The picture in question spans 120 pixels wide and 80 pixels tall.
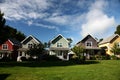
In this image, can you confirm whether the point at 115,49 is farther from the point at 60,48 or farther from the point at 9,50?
the point at 9,50

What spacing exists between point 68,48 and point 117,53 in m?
14.9

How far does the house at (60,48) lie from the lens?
67.8 metres

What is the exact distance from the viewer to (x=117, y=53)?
64.9m

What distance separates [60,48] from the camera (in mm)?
68312

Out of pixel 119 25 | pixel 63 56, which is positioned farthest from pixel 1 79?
pixel 119 25

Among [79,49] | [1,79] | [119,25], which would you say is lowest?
[1,79]

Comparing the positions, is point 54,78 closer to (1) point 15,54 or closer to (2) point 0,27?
(2) point 0,27

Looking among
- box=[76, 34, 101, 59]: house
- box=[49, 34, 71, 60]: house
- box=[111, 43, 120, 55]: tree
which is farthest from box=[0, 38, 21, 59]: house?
box=[111, 43, 120, 55]: tree

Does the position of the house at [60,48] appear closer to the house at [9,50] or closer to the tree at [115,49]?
the house at [9,50]

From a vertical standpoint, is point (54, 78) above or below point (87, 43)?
below

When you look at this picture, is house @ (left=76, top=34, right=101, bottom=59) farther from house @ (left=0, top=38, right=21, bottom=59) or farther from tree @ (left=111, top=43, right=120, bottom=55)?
house @ (left=0, top=38, right=21, bottom=59)

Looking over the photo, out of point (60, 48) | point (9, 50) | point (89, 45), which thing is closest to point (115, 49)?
point (89, 45)

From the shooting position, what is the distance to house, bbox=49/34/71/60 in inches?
2670

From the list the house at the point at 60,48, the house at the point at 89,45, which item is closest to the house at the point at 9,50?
the house at the point at 60,48
